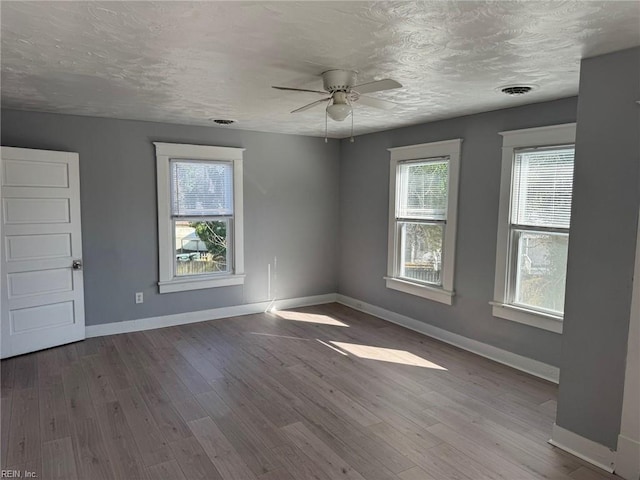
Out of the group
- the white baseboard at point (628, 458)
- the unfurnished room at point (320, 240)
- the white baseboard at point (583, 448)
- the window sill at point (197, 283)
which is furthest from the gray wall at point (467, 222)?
the window sill at point (197, 283)

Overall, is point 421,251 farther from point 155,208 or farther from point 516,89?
point 155,208

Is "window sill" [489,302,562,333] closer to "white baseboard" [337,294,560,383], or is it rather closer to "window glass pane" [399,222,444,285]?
"white baseboard" [337,294,560,383]

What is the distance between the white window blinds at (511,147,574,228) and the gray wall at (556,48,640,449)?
1023mm

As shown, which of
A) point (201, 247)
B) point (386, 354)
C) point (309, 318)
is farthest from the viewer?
point (309, 318)

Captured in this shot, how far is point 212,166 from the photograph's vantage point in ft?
17.2

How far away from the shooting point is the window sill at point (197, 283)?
16.6 ft

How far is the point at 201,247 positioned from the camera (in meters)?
5.33

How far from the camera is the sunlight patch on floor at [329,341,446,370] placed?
13.3 ft

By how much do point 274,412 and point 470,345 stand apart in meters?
2.30

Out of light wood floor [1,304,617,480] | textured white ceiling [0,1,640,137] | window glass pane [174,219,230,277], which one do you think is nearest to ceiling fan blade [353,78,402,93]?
textured white ceiling [0,1,640,137]

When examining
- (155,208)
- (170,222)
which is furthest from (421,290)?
(155,208)

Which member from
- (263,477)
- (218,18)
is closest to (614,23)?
(218,18)

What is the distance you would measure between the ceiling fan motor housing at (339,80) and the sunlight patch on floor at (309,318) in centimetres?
313

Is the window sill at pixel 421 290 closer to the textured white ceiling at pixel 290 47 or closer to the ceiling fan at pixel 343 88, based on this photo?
the textured white ceiling at pixel 290 47
